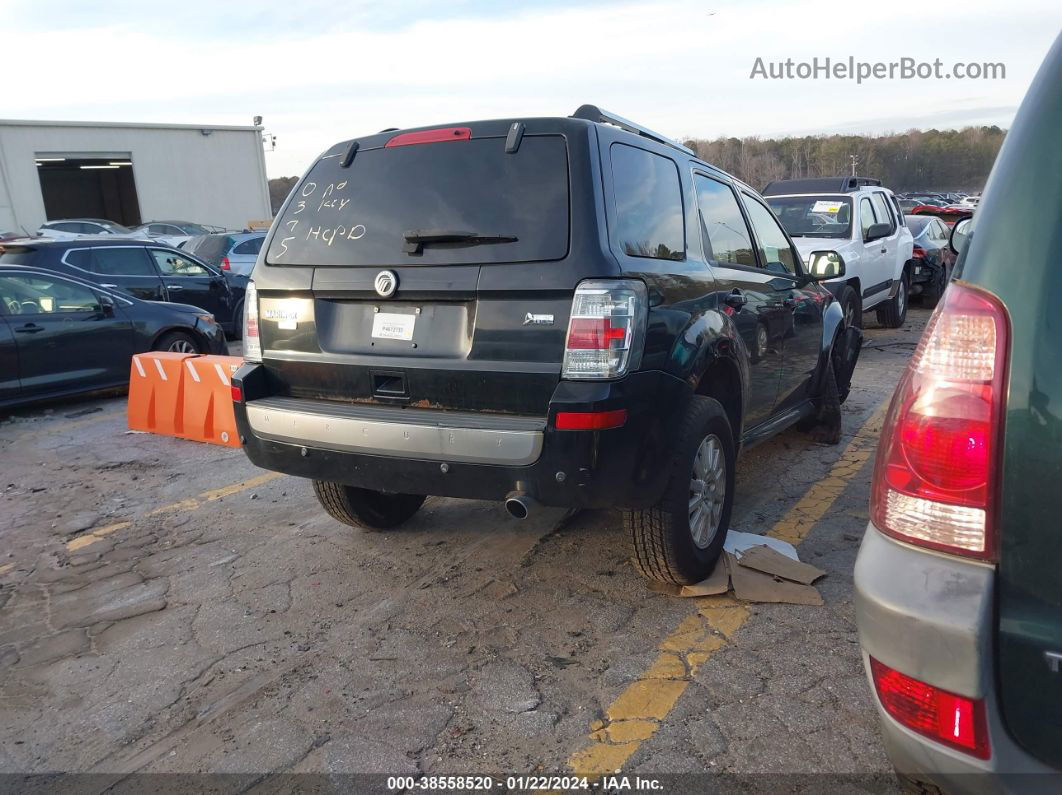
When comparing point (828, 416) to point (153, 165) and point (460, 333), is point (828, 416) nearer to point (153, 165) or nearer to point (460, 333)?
point (460, 333)

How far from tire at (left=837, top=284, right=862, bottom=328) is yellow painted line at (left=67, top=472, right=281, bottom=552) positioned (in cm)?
639

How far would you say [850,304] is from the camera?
9.41 meters

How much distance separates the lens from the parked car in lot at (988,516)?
1500 millimetres

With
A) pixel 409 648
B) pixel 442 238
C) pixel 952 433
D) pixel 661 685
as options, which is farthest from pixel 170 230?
pixel 952 433

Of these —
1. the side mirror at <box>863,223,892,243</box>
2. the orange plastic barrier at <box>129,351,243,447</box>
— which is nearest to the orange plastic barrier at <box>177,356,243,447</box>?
the orange plastic barrier at <box>129,351,243,447</box>

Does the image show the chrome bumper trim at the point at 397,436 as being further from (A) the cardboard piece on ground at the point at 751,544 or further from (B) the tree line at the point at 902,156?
(B) the tree line at the point at 902,156

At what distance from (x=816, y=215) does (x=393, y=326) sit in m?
8.52

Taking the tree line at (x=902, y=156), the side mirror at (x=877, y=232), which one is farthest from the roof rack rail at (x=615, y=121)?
the tree line at (x=902, y=156)

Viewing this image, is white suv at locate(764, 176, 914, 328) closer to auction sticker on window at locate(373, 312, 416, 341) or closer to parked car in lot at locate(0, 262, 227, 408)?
auction sticker on window at locate(373, 312, 416, 341)

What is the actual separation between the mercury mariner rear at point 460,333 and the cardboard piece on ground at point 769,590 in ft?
2.60

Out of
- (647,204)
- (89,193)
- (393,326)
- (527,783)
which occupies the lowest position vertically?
(527,783)

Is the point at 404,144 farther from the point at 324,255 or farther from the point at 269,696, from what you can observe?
the point at 269,696

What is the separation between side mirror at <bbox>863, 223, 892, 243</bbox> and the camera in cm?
1030

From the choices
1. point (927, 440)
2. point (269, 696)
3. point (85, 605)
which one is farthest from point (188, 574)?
point (927, 440)
